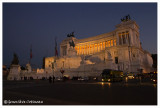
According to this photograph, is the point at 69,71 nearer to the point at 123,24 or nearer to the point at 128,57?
the point at 128,57

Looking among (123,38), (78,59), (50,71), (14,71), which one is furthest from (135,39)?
(14,71)

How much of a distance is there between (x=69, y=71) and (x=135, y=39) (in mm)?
37042

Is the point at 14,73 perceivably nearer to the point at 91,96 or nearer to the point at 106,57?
the point at 106,57

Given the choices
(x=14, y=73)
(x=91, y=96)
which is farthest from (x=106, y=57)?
(x=91, y=96)

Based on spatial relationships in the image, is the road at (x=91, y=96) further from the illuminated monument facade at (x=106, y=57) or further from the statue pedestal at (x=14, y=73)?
the statue pedestal at (x=14, y=73)

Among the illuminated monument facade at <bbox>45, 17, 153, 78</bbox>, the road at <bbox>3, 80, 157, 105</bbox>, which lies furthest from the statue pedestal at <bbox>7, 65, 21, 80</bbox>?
the road at <bbox>3, 80, 157, 105</bbox>

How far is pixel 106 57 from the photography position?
44.1 m

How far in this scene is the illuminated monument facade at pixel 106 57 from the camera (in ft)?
117

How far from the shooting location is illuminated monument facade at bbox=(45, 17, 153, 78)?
35.6m

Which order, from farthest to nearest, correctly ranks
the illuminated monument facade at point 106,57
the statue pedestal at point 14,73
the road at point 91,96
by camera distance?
the statue pedestal at point 14,73, the illuminated monument facade at point 106,57, the road at point 91,96

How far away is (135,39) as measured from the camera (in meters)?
59.2

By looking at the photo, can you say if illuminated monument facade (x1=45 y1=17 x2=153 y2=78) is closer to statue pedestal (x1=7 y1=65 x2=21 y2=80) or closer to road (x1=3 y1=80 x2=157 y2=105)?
statue pedestal (x1=7 y1=65 x2=21 y2=80)

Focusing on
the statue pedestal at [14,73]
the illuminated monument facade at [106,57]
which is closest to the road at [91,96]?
the illuminated monument facade at [106,57]

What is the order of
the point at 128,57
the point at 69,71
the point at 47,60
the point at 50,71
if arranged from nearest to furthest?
1. the point at 69,71
2. the point at 50,71
3. the point at 128,57
4. the point at 47,60
